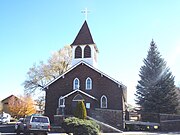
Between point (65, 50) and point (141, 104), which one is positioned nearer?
point (141, 104)

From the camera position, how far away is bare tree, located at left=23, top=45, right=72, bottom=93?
50.1 meters

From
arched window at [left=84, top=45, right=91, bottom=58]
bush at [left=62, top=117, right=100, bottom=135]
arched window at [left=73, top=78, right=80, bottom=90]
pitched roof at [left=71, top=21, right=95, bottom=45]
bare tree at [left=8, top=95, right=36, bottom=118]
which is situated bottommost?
bush at [left=62, top=117, right=100, bottom=135]

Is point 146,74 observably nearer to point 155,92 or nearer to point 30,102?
point 155,92

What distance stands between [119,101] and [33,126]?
1532cm

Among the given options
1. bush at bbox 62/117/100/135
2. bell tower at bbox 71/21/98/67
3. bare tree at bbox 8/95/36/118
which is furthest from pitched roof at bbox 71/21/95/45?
bare tree at bbox 8/95/36/118

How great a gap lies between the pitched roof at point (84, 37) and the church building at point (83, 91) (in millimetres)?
3719

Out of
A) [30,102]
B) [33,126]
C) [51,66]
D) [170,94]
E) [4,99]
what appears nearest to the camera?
[33,126]

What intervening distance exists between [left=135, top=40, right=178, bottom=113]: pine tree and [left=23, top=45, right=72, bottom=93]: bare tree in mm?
19917

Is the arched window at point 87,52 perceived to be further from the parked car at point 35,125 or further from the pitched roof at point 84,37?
the parked car at point 35,125

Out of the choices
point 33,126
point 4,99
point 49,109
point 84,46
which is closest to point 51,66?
point 84,46

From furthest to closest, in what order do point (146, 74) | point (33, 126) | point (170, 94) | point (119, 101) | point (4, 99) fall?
point (4, 99) < point (146, 74) < point (170, 94) < point (119, 101) < point (33, 126)

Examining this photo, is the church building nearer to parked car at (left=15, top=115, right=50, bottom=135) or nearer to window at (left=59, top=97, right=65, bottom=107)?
window at (left=59, top=97, right=65, bottom=107)

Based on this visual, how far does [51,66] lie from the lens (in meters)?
52.1

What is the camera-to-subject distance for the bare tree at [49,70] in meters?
50.1
